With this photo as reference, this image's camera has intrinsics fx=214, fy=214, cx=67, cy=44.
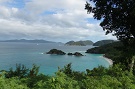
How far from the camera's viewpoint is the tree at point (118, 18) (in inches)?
609

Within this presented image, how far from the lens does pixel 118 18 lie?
16062 millimetres

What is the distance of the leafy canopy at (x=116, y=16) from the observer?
15.5 metres

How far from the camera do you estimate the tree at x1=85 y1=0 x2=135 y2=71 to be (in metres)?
15.5

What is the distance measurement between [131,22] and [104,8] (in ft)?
7.36

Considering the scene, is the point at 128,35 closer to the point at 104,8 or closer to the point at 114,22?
the point at 114,22

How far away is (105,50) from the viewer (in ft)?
577

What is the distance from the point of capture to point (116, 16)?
52.5 feet

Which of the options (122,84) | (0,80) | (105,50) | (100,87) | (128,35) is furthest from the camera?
(105,50)

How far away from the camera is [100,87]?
847 cm

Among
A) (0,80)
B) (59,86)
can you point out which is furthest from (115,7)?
(0,80)

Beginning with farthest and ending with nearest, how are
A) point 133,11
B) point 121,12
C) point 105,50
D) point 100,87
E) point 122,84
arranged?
point 105,50, point 121,12, point 133,11, point 122,84, point 100,87

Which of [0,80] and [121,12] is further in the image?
[121,12]

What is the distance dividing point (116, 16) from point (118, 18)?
0.23 metres

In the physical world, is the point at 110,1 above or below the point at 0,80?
above
